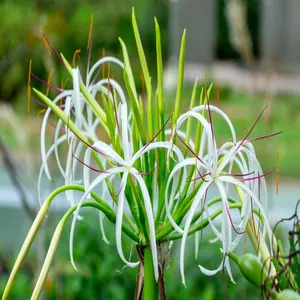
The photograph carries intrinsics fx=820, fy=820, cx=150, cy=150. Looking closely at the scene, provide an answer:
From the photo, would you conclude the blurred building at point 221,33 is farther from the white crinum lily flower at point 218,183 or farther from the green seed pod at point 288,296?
the green seed pod at point 288,296

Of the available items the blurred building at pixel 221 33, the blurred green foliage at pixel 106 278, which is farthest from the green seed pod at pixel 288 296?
the blurred building at pixel 221 33

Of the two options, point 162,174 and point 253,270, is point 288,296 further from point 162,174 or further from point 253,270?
point 162,174

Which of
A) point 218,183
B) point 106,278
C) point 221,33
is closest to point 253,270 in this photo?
point 218,183

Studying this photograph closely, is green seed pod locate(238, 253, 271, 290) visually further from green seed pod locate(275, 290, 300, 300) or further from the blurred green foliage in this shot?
the blurred green foliage

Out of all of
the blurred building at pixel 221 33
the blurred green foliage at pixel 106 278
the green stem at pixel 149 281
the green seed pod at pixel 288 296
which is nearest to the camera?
the green seed pod at pixel 288 296

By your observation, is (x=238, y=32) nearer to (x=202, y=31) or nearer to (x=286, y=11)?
(x=202, y=31)

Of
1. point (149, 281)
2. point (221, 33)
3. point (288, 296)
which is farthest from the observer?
point (221, 33)
